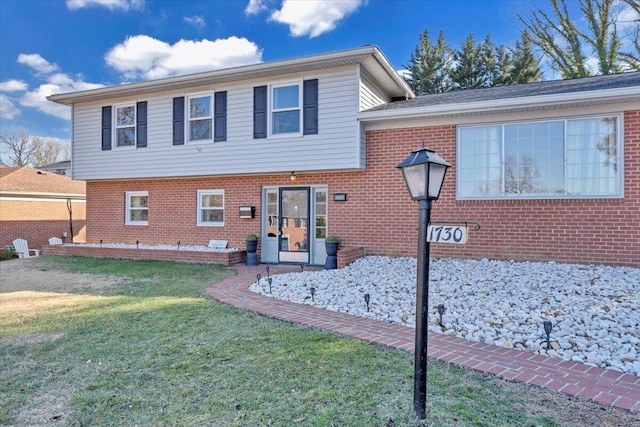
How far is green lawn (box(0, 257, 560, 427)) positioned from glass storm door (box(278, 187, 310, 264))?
489 centimetres

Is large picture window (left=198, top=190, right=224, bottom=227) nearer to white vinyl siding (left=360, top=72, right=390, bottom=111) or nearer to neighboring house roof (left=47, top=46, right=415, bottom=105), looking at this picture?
neighboring house roof (left=47, top=46, right=415, bottom=105)

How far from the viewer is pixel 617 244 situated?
7.37 metres

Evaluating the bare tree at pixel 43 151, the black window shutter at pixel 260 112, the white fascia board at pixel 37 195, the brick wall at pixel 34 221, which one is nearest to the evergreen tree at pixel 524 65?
the black window shutter at pixel 260 112

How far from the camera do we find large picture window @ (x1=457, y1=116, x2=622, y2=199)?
7.47m

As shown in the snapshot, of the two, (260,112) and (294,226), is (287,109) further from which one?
(294,226)

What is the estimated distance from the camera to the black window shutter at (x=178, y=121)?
11016mm

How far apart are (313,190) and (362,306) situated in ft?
16.5

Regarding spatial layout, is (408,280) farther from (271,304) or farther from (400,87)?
(400,87)

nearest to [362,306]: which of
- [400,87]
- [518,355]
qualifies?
[518,355]

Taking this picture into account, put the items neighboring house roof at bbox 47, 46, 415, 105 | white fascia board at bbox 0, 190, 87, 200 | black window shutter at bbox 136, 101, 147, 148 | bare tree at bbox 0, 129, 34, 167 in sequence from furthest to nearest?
bare tree at bbox 0, 129, 34, 167
white fascia board at bbox 0, 190, 87, 200
black window shutter at bbox 136, 101, 147, 148
neighboring house roof at bbox 47, 46, 415, 105

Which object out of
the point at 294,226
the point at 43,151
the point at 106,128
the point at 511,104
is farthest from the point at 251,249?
the point at 43,151

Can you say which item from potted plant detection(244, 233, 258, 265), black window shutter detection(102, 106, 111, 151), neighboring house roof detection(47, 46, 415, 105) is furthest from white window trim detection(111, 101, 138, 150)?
potted plant detection(244, 233, 258, 265)

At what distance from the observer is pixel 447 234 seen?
8.52 feet

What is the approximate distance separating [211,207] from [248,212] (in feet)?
4.89
